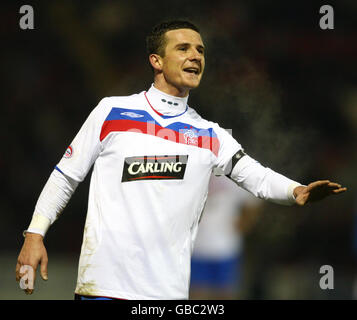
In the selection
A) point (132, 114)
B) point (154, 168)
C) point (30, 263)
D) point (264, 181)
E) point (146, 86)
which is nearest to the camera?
point (30, 263)

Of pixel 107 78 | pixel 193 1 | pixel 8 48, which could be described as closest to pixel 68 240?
pixel 107 78

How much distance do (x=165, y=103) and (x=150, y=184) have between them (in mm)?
557

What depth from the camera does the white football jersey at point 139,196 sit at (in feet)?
13.8

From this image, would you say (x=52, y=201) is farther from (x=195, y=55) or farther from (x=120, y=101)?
(x=195, y=55)

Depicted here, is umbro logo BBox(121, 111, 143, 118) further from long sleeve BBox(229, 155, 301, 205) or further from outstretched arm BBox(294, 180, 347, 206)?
outstretched arm BBox(294, 180, 347, 206)

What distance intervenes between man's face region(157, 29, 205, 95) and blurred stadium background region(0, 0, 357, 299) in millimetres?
4706

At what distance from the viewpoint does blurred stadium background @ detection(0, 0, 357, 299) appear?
33.3 feet

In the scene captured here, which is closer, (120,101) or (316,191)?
(316,191)

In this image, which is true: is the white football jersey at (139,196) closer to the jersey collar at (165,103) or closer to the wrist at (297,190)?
the jersey collar at (165,103)

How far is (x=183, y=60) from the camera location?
14.6 ft

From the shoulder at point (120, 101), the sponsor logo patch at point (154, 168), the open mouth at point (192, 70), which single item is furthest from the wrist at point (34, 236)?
the open mouth at point (192, 70)

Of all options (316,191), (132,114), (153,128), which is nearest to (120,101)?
(132,114)

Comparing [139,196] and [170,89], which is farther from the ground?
[170,89]

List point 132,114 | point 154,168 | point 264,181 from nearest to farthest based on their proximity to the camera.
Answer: point 154,168 < point 132,114 < point 264,181
